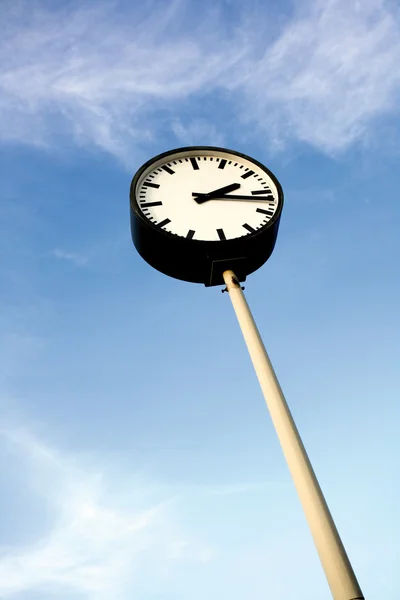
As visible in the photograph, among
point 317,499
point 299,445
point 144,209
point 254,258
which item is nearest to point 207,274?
point 254,258

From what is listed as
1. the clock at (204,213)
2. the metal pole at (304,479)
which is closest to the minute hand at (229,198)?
the clock at (204,213)

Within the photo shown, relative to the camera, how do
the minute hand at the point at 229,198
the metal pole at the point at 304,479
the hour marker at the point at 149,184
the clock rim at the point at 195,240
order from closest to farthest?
the metal pole at the point at 304,479 < the clock rim at the point at 195,240 < the minute hand at the point at 229,198 < the hour marker at the point at 149,184

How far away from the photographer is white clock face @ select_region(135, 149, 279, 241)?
13.6 ft

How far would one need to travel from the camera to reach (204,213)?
4.28 metres

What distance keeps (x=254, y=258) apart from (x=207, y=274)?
379mm

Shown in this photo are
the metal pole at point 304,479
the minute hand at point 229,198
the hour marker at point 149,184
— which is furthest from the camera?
the hour marker at point 149,184

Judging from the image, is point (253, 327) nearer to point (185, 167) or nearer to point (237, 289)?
point (237, 289)

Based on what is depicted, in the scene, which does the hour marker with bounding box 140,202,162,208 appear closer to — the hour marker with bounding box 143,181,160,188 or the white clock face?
the white clock face

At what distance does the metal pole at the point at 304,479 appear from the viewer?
212 centimetres

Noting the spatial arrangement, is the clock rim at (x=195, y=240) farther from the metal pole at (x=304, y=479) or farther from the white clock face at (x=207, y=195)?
the metal pole at (x=304, y=479)

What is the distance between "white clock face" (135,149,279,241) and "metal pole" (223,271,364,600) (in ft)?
3.42

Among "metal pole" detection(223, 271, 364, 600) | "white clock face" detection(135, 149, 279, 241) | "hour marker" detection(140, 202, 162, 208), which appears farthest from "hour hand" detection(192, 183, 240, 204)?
"metal pole" detection(223, 271, 364, 600)

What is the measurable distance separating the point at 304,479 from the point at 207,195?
103 inches

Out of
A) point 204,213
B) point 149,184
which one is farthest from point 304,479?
point 149,184
